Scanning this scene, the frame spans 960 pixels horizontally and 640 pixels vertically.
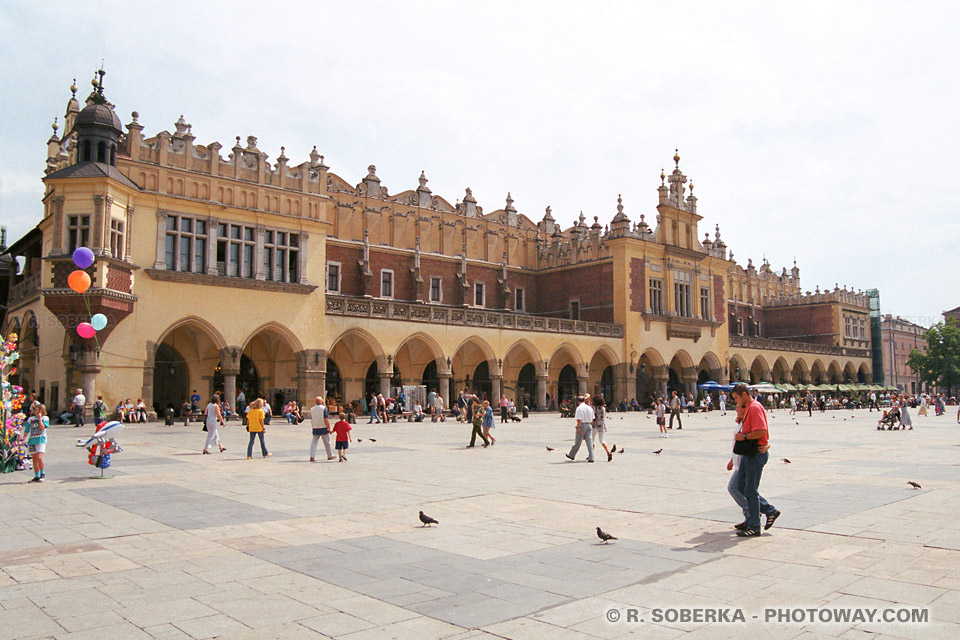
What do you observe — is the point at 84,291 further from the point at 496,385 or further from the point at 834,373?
the point at 834,373

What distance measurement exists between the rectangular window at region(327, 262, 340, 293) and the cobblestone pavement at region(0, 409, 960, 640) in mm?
27450

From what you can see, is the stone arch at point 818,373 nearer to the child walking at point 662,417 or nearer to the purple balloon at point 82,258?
the child walking at point 662,417

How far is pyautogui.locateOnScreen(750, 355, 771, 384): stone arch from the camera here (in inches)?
2484

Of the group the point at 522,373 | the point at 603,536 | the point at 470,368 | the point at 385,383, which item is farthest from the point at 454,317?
the point at 603,536

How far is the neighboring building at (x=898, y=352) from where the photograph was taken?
8938 cm

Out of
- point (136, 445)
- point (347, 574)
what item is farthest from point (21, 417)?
point (347, 574)

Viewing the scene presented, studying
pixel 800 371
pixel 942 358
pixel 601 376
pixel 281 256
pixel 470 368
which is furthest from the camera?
pixel 942 358

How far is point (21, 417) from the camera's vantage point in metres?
14.6

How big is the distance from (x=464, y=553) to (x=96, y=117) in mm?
27955

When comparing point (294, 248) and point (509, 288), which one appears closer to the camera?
point (294, 248)

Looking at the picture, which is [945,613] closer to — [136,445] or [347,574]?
[347,574]

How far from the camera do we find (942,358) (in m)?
77.8

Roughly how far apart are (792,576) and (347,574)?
3887 millimetres

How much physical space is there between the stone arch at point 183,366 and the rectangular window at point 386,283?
12.1 m
